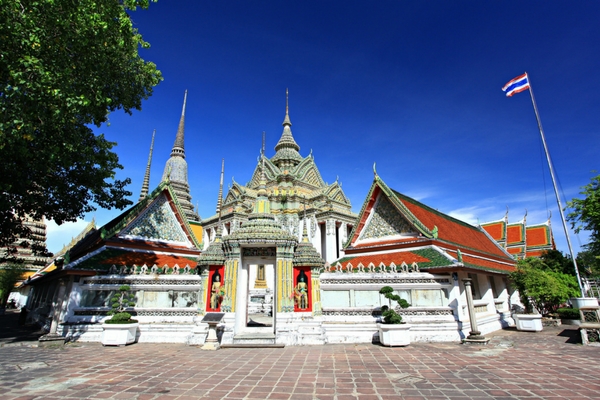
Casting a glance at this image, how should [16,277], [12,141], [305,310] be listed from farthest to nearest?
[16,277]
[305,310]
[12,141]

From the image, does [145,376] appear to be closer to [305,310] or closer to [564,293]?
[305,310]

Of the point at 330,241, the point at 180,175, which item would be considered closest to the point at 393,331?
the point at 330,241

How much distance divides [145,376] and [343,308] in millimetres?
6805

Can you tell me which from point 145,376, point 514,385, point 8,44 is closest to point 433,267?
point 514,385

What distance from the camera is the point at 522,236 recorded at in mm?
29359

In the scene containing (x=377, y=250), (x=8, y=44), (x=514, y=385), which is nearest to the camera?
(x=514, y=385)

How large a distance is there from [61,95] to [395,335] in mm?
11730

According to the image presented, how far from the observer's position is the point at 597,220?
18.4m

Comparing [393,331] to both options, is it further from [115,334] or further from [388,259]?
[115,334]

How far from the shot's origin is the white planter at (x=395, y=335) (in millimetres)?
9930

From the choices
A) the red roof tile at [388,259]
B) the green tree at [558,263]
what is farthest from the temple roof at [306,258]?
the green tree at [558,263]

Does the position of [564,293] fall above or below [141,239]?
below

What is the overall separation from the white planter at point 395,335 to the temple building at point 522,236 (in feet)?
73.7

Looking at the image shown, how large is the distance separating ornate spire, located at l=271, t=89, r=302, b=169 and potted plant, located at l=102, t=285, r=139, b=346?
25.7 m
